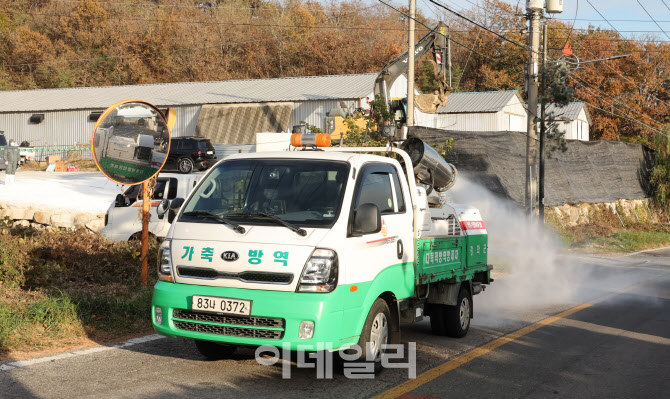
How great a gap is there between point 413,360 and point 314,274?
1984 millimetres

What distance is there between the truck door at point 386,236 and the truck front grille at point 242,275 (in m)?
0.57

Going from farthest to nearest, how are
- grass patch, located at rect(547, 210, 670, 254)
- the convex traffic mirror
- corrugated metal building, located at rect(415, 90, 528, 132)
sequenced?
corrugated metal building, located at rect(415, 90, 528, 132), grass patch, located at rect(547, 210, 670, 254), the convex traffic mirror

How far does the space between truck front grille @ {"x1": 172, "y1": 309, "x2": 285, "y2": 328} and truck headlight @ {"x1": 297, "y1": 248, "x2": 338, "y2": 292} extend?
1.11 feet

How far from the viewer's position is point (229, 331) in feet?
19.4

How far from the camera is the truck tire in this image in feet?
20.2

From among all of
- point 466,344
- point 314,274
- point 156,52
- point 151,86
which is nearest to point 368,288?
point 314,274

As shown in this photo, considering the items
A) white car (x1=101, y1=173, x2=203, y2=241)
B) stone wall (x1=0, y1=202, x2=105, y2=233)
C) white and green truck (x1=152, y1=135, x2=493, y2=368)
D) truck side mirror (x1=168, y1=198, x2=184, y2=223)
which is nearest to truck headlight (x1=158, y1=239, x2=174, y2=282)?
white and green truck (x1=152, y1=135, x2=493, y2=368)

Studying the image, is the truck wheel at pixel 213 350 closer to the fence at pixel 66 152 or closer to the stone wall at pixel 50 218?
the stone wall at pixel 50 218

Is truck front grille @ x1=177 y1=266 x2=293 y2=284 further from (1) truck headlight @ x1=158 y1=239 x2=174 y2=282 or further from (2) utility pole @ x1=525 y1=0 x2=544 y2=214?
(2) utility pole @ x1=525 y1=0 x2=544 y2=214

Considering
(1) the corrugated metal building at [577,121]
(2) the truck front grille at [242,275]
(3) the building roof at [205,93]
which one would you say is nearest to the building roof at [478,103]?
(3) the building roof at [205,93]

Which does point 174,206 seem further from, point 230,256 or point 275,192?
point 230,256

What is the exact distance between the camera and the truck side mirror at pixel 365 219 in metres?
6.08

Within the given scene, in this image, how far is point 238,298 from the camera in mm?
5844

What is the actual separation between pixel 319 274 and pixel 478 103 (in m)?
43.2
